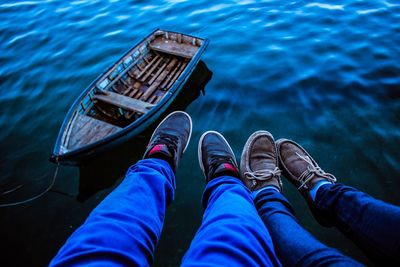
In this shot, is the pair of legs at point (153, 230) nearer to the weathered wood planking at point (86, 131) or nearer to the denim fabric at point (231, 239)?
the denim fabric at point (231, 239)

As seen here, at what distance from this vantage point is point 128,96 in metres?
5.00

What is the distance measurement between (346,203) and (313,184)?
71 cm

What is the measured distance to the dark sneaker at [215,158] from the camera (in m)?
2.72

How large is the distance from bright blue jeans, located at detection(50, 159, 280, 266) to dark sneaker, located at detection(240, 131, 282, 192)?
84 cm

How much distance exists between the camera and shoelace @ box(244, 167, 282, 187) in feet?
9.69

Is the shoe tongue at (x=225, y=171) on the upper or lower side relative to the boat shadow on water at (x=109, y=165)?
upper

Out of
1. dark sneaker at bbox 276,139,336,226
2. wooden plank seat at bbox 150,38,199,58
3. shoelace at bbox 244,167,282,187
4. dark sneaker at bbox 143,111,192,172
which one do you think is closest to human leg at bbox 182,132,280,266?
shoelace at bbox 244,167,282,187

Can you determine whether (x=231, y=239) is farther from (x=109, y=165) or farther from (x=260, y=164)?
(x=109, y=165)

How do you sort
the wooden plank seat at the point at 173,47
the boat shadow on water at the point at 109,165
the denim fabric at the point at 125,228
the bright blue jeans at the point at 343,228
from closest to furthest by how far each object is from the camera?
the denim fabric at the point at 125,228 → the bright blue jeans at the point at 343,228 → the boat shadow on water at the point at 109,165 → the wooden plank seat at the point at 173,47

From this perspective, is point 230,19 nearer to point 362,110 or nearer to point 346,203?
point 362,110

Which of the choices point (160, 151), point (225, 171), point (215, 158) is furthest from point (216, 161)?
point (160, 151)

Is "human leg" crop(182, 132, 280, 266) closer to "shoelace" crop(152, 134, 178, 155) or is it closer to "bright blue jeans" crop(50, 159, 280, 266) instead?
"bright blue jeans" crop(50, 159, 280, 266)

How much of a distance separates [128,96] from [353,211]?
4.27 metres

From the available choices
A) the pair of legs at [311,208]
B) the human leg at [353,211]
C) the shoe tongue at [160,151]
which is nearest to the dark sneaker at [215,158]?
the pair of legs at [311,208]
